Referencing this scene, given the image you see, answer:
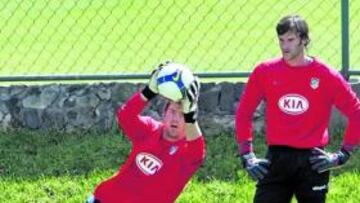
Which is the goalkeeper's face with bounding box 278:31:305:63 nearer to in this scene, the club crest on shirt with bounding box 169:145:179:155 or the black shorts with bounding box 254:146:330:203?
the black shorts with bounding box 254:146:330:203

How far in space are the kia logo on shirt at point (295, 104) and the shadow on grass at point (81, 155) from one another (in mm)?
1475

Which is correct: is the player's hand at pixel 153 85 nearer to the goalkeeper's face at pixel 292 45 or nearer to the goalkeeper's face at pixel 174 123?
the goalkeeper's face at pixel 174 123

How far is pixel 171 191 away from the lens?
4.67 meters

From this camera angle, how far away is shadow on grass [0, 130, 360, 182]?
6629 millimetres

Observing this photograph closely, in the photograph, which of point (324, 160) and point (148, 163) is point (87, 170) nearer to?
point (148, 163)

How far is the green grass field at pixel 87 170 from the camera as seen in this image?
6.23 meters

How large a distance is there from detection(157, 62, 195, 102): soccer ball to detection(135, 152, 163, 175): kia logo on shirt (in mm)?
517

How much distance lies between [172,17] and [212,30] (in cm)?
65

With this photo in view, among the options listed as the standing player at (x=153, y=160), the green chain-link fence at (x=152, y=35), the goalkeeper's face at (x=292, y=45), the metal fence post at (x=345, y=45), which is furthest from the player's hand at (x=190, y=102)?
the green chain-link fence at (x=152, y=35)

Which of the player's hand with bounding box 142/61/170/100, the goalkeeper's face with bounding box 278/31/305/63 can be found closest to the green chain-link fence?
the goalkeeper's face with bounding box 278/31/305/63

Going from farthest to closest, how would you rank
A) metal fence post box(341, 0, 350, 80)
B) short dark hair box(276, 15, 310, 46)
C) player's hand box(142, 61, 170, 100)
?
metal fence post box(341, 0, 350, 80) → short dark hair box(276, 15, 310, 46) → player's hand box(142, 61, 170, 100)

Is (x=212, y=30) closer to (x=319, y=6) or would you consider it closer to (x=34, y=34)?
(x=319, y=6)

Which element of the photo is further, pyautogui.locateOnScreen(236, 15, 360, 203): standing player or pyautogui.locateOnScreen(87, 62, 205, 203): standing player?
pyautogui.locateOnScreen(236, 15, 360, 203): standing player

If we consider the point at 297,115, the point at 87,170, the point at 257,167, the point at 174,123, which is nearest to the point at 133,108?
the point at 174,123
